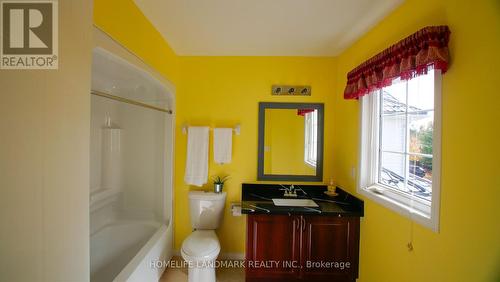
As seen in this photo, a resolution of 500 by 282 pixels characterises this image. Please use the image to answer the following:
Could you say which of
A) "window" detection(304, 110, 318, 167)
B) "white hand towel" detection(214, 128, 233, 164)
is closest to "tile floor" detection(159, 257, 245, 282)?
"white hand towel" detection(214, 128, 233, 164)

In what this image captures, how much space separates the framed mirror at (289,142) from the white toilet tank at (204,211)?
1.94ft

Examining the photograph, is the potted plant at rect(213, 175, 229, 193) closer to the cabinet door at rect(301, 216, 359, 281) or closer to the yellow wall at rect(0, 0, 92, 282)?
the cabinet door at rect(301, 216, 359, 281)

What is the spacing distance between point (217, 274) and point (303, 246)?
3.21 feet

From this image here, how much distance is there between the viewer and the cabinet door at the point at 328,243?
187cm

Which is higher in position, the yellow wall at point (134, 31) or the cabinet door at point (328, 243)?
the yellow wall at point (134, 31)

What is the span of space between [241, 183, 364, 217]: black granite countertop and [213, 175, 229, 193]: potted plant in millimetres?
236

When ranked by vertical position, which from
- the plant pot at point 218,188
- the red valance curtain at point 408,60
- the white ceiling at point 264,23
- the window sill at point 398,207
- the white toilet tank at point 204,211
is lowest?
the white toilet tank at point 204,211

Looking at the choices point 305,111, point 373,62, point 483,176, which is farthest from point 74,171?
point 305,111

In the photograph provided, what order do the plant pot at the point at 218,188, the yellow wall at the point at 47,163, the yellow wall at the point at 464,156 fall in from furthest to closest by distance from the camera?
the plant pot at the point at 218,188, the yellow wall at the point at 464,156, the yellow wall at the point at 47,163

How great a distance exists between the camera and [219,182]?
2.33 metres

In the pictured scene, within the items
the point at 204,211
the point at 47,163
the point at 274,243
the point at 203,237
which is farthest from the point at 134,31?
the point at 274,243

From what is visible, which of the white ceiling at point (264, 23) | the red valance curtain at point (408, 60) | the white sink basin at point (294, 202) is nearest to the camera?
the red valance curtain at point (408, 60)

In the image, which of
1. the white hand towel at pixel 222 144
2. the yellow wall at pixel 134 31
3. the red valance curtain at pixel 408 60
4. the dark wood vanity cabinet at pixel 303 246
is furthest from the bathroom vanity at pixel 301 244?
the yellow wall at pixel 134 31

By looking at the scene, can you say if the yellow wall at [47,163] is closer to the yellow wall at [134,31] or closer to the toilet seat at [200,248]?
the yellow wall at [134,31]
